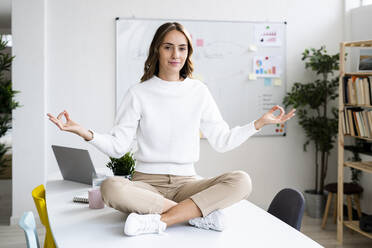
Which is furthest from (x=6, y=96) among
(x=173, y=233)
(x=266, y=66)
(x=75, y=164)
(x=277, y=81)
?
(x=173, y=233)

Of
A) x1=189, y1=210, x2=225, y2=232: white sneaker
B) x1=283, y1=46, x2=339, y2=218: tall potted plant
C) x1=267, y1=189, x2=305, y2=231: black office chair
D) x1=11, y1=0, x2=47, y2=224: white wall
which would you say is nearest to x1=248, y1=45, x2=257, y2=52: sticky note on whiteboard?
x1=283, y1=46, x2=339, y2=218: tall potted plant

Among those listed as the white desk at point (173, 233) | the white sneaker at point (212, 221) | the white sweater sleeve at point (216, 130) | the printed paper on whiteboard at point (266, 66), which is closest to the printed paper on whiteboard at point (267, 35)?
the printed paper on whiteboard at point (266, 66)

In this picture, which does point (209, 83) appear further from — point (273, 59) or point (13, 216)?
point (13, 216)

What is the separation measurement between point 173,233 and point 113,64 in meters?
2.72

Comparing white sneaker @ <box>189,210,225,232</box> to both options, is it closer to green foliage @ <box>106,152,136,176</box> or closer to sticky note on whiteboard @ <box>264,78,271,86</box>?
green foliage @ <box>106,152,136,176</box>

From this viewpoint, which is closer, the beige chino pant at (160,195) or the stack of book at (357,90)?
the beige chino pant at (160,195)

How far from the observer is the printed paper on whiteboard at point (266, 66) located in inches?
167

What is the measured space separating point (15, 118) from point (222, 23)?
6.97ft

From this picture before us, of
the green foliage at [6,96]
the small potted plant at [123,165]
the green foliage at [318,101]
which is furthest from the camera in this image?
the green foliage at [318,101]

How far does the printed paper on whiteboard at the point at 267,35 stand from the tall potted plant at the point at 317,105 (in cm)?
32

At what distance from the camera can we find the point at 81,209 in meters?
1.86

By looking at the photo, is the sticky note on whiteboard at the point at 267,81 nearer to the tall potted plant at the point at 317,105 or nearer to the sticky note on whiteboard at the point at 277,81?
the sticky note on whiteboard at the point at 277,81

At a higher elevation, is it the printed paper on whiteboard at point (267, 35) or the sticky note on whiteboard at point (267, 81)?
the printed paper on whiteboard at point (267, 35)

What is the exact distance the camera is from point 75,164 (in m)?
2.39
